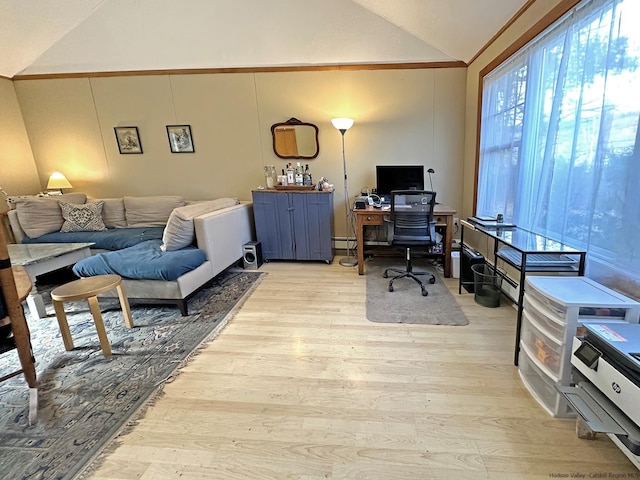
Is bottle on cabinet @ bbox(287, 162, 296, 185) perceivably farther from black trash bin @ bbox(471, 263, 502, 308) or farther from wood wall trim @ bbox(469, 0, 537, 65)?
wood wall trim @ bbox(469, 0, 537, 65)

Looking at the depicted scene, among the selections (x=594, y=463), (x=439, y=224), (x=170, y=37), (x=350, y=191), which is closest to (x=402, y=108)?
(x=350, y=191)

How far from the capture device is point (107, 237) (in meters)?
3.44

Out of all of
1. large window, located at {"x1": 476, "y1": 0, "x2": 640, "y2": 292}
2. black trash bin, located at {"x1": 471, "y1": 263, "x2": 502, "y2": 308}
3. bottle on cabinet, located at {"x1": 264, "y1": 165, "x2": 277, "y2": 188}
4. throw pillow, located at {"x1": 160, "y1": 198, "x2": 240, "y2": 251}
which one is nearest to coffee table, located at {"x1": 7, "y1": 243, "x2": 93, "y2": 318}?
throw pillow, located at {"x1": 160, "y1": 198, "x2": 240, "y2": 251}

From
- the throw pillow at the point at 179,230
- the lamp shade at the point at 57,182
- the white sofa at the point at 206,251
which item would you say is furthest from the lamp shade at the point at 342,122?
the lamp shade at the point at 57,182

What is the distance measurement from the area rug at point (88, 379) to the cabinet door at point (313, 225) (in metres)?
1.18

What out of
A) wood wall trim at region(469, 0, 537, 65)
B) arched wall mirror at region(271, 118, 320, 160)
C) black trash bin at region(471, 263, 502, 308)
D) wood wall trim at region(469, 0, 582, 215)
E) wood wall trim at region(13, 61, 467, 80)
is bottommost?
black trash bin at region(471, 263, 502, 308)

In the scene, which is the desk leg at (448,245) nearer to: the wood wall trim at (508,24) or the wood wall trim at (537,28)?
the wood wall trim at (537,28)

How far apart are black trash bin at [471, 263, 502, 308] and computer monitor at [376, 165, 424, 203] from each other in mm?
1256

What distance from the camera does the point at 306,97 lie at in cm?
379

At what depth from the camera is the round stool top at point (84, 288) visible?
188 cm

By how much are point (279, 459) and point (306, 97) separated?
3745mm

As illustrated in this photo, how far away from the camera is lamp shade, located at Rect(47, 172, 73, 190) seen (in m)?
4.13

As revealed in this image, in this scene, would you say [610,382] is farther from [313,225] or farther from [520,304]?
[313,225]

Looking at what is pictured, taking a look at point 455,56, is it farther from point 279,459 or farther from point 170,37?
point 279,459
